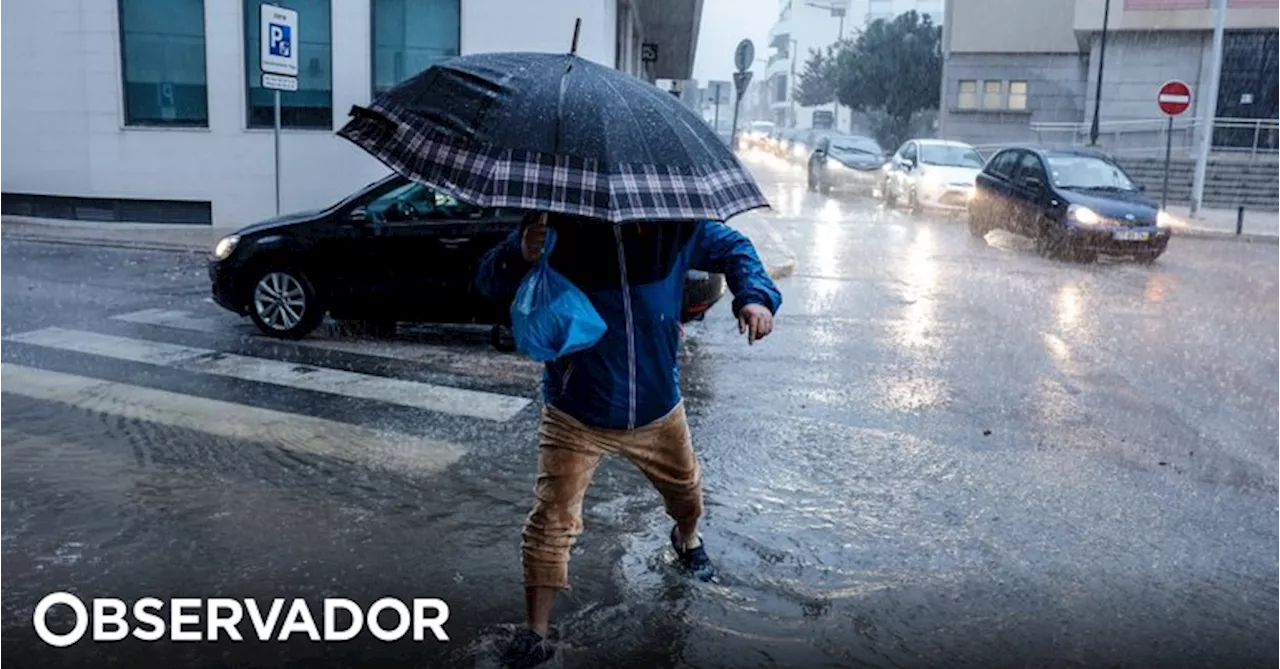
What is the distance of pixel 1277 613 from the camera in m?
4.29

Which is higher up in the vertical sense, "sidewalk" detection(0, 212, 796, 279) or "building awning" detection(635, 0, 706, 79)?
"building awning" detection(635, 0, 706, 79)

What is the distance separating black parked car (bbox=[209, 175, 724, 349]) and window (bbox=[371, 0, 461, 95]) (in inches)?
312

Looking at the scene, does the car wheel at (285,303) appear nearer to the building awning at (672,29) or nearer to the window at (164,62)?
the window at (164,62)

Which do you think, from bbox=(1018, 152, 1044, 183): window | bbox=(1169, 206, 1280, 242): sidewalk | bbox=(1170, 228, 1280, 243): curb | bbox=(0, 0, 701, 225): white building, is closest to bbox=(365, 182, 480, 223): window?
bbox=(0, 0, 701, 225): white building

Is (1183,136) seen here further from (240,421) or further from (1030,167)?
(240,421)

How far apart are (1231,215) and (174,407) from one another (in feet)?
80.4

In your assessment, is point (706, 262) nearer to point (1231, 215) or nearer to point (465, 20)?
point (465, 20)

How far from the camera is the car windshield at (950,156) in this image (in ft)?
78.2

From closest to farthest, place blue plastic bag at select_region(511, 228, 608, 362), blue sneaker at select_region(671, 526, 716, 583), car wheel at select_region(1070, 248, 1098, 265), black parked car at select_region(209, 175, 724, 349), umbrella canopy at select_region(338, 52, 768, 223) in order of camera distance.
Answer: umbrella canopy at select_region(338, 52, 768, 223)
blue plastic bag at select_region(511, 228, 608, 362)
blue sneaker at select_region(671, 526, 716, 583)
black parked car at select_region(209, 175, 724, 349)
car wheel at select_region(1070, 248, 1098, 265)

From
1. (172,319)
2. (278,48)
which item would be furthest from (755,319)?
(278,48)

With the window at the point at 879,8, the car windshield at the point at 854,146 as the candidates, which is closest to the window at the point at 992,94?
the car windshield at the point at 854,146

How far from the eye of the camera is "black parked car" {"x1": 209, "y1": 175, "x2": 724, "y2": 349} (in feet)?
27.6

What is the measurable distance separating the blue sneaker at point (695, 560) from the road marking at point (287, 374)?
251 cm

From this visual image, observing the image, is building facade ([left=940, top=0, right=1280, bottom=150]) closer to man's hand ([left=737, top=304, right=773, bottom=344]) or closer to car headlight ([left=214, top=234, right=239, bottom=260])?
car headlight ([left=214, top=234, right=239, bottom=260])
